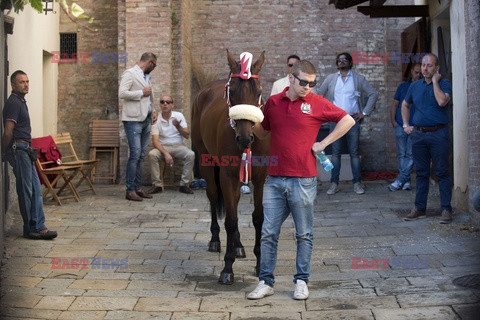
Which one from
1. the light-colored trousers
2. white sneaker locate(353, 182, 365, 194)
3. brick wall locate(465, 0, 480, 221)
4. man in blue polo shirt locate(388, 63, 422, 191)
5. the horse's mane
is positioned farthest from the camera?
the horse's mane

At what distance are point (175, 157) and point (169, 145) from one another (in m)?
0.23

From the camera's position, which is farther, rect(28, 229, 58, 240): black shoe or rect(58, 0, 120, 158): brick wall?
rect(58, 0, 120, 158): brick wall

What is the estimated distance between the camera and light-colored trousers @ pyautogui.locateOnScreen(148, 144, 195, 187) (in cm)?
1234

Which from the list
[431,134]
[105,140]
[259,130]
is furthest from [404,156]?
[259,130]

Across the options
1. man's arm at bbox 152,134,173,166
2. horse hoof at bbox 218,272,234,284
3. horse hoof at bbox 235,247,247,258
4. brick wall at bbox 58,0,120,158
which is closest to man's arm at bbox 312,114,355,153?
horse hoof at bbox 218,272,234,284

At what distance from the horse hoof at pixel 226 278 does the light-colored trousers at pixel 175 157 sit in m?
→ 5.84

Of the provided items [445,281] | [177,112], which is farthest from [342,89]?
[445,281]

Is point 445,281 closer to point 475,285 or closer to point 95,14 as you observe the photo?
point 475,285

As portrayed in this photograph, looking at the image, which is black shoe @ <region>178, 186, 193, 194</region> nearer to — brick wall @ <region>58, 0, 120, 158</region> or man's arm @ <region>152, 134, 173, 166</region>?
man's arm @ <region>152, 134, 173, 166</region>

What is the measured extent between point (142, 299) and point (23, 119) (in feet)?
10.6

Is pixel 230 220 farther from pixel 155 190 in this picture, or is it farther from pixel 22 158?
pixel 155 190

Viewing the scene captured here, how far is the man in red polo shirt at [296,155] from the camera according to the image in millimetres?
5844

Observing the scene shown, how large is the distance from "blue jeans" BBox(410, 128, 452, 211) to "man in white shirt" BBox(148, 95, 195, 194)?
432 cm

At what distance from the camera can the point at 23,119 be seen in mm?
8359
